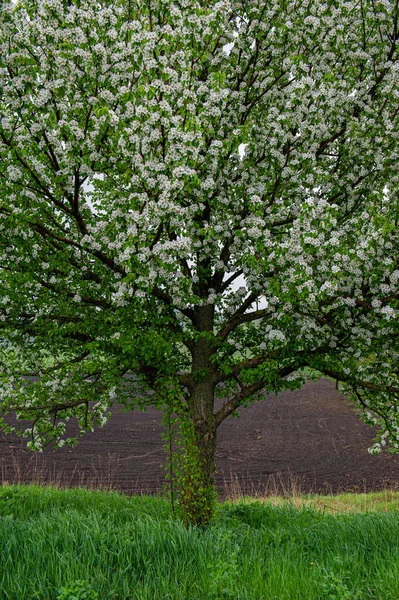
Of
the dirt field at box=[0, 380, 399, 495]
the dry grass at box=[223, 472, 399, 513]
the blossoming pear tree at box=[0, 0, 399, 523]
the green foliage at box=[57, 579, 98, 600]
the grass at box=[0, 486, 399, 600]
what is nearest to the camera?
the green foliage at box=[57, 579, 98, 600]

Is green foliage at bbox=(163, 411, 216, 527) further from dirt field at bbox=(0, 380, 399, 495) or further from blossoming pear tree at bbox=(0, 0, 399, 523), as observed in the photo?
dirt field at bbox=(0, 380, 399, 495)

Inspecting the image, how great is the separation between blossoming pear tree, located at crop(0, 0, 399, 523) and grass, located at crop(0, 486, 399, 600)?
1.99 m

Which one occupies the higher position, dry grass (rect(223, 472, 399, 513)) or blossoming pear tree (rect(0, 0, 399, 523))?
blossoming pear tree (rect(0, 0, 399, 523))

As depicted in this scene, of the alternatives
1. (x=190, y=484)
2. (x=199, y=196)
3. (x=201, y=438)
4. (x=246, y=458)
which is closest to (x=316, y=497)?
(x=246, y=458)

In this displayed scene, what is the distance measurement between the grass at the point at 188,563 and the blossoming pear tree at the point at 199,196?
1989 millimetres

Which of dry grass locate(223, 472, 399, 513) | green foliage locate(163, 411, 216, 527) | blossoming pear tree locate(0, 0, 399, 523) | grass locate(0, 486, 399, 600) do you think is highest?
blossoming pear tree locate(0, 0, 399, 523)

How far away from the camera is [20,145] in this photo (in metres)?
6.81

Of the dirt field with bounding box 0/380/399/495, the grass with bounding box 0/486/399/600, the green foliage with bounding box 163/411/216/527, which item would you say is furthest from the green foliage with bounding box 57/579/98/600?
the dirt field with bounding box 0/380/399/495

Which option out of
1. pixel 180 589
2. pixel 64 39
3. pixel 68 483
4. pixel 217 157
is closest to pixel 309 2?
pixel 217 157

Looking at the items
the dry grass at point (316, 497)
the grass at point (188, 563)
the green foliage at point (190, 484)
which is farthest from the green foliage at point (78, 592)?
the dry grass at point (316, 497)

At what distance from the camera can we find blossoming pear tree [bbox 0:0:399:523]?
694 centimetres

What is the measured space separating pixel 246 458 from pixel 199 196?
15704mm

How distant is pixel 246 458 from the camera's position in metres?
21.3

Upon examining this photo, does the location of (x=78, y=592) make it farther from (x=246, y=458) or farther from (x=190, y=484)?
(x=246, y=458)
